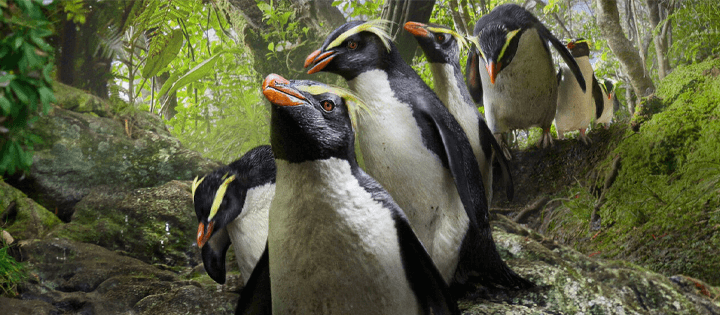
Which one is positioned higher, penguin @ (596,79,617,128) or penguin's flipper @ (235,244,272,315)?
penguin @ (596,79,617,128)

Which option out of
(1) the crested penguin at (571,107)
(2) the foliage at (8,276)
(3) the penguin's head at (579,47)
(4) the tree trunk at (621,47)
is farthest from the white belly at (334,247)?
(4) the tree trunk at (621,47)

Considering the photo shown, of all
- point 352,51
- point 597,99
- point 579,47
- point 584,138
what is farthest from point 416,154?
point 597,99

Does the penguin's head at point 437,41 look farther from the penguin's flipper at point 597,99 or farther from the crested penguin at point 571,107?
the penguin's flipper at point 597,99

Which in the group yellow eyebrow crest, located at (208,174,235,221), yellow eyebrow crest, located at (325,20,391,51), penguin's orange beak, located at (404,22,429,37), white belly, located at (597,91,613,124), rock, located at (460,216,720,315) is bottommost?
rock, located at (460,216,720,315)

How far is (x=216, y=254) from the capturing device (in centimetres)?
125

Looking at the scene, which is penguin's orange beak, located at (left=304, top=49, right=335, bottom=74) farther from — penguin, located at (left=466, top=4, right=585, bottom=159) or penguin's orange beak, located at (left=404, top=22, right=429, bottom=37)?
penguin, located at (left=466, top=4, right=585, bottom=159)

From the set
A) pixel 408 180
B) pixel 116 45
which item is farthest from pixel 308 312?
pixel 116 45

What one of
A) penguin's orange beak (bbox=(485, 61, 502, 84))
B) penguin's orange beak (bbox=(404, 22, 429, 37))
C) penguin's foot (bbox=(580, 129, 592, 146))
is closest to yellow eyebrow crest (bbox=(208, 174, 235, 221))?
penguin's orange beak (bbox=(404, 22, 429, 37))

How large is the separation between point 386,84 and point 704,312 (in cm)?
102

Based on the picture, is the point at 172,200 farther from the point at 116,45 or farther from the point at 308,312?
the point at 308,312

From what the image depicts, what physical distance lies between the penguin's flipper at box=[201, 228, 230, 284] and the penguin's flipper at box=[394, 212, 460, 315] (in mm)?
488

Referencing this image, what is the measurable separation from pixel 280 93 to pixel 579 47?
5.85ft

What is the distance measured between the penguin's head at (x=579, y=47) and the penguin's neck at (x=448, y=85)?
3.37 ft

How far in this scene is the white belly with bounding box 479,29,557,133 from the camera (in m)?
1.63
